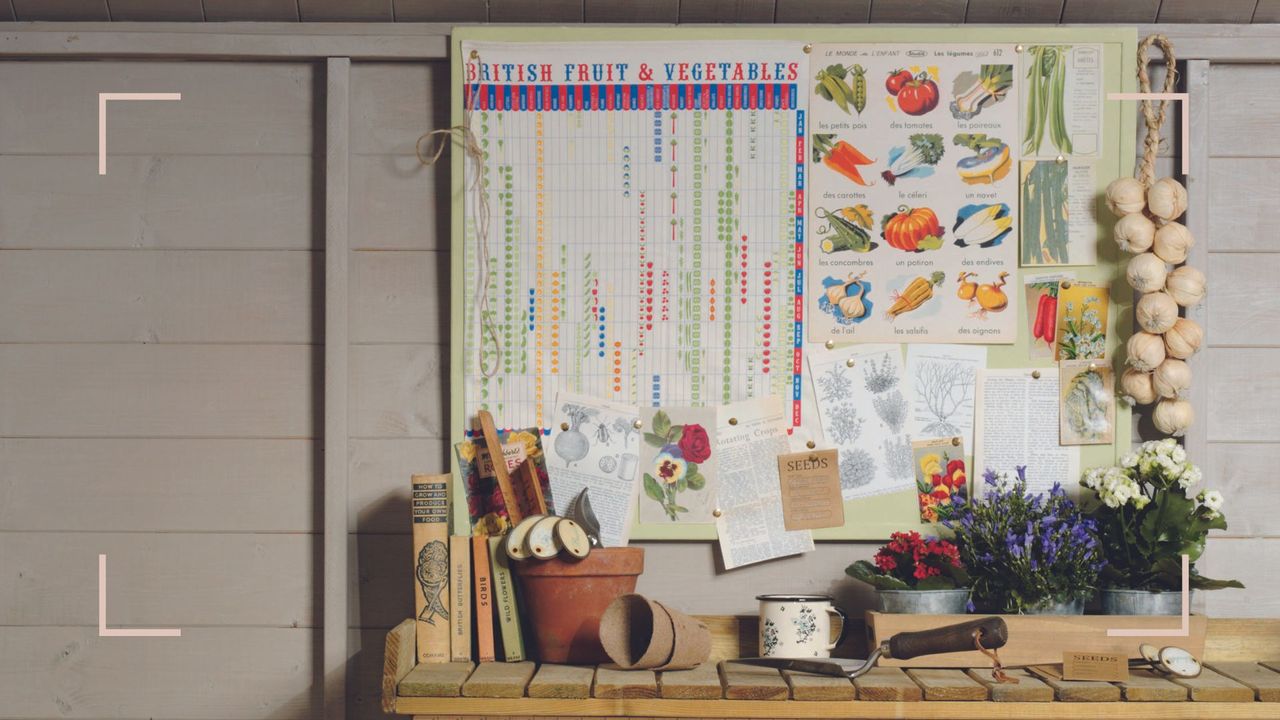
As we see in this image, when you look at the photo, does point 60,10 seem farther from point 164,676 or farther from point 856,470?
point 856,470

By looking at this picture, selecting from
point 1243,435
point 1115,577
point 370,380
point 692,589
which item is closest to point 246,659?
point 370,380

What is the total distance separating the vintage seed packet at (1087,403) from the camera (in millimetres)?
1781

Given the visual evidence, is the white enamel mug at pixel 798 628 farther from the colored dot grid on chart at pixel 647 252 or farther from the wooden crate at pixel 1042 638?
the colored dot grid on chart at pixel 647 252

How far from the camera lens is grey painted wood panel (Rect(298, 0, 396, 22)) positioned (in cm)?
182

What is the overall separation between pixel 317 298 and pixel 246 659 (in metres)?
0.63

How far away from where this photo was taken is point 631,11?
1.83 metres

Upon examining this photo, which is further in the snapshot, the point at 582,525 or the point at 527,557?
the point at 582,525

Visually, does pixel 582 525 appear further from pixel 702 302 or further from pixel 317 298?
pixel 317 298

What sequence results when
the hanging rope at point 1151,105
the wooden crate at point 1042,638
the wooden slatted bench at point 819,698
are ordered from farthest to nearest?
the hanging rope at point 1151,105 < the wooden crate at point 1042,638 < the wooden slatted bench at point 819,698

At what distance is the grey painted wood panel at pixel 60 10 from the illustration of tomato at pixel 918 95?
1.39 m

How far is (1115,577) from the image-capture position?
166 centimetres

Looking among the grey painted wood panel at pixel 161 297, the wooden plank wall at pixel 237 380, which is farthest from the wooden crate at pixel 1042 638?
the grey painted wood panel at pixel 161 297

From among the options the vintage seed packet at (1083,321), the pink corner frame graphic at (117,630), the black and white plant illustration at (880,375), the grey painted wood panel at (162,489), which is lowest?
the pink corner frame graphic at (117,630)

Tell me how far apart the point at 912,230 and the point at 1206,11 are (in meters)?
0.63
